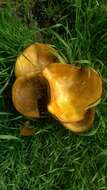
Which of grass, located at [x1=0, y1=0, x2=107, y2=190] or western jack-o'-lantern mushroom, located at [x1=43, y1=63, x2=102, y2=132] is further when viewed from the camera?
grass, located at [x1=0, y1=0, x2=107, y2=190]

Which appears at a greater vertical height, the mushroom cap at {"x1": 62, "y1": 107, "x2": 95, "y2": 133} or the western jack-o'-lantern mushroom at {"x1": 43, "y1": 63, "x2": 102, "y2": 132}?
the western jack-o'-lantern mushroom at {"x1": 43, "y1": 63, "x2": 102, "y2": 132}

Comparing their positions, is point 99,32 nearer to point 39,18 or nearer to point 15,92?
point 39,18

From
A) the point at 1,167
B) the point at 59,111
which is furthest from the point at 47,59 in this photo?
the point at 1,167

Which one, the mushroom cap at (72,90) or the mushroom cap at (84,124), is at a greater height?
the mushroom cap at (72,90)

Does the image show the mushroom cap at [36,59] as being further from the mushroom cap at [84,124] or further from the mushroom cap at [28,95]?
the mushroom cap at [84,124]

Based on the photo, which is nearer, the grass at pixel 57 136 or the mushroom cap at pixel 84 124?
the mushroom cap at pixel 84 124

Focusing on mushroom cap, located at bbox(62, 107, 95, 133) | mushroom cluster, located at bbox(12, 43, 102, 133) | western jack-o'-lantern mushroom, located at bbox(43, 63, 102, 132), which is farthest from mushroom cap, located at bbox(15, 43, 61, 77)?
mushroom cap, located at bbox(62, 107, 95, 133)

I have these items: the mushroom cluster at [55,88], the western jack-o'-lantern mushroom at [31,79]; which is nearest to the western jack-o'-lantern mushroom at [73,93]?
the mushroom cluster at [55,88]

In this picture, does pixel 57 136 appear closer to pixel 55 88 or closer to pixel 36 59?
pixel 55 88

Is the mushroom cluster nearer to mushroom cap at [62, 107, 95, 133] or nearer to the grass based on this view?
mushroom cap at [62, 107, 95, 133]
